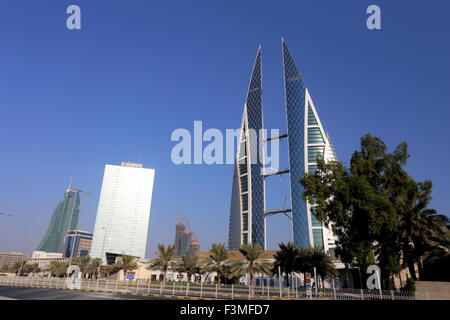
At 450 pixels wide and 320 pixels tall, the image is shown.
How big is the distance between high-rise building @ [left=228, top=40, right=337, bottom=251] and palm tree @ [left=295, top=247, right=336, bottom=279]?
53.1m

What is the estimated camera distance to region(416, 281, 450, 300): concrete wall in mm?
24453

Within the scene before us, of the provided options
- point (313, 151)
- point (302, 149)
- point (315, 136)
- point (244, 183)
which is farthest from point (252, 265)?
point (244, 183)

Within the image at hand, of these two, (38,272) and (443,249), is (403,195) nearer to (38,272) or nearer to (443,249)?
(443,249)

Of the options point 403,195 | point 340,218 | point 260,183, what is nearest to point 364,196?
point 340,218

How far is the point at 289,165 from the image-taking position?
368 ft

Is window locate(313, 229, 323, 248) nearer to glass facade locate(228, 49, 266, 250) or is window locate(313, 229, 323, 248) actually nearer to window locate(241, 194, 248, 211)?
glass facade locate(228, 49, 266, 250)

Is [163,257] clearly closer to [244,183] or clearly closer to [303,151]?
[303,151]

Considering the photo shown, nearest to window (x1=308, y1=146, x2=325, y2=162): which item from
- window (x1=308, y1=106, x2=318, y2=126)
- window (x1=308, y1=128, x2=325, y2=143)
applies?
window (x1=308, y1=128, x2=325, y2=143)

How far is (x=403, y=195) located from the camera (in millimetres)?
28078

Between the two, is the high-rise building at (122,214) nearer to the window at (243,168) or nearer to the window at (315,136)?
the window at (243,168)

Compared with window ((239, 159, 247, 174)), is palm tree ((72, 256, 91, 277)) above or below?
below

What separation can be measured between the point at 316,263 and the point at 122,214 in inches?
6650

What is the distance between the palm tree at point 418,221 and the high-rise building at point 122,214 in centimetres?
17431

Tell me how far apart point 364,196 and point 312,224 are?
78397 mm
